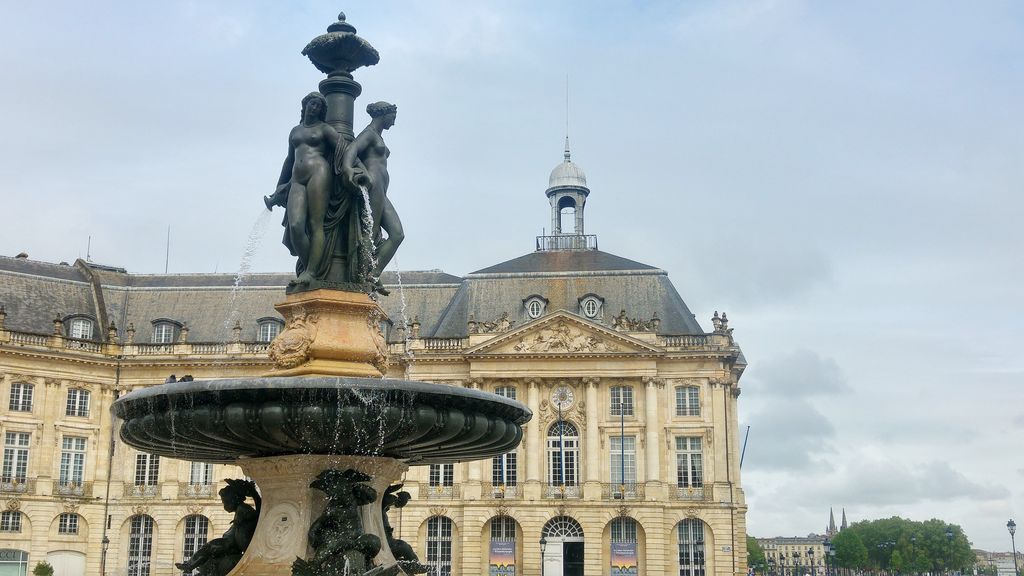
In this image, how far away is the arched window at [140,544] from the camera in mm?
59281

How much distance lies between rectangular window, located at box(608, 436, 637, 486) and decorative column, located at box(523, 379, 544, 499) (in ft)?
11.6

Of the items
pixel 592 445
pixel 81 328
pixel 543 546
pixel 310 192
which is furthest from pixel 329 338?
pixel 81 328

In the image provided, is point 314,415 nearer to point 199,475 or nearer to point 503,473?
point 503,473

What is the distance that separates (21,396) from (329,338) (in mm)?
49723

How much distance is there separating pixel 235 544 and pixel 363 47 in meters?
6.08

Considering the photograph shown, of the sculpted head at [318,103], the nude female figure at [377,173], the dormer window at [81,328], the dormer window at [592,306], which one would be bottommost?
the nude female figure at [377,173]

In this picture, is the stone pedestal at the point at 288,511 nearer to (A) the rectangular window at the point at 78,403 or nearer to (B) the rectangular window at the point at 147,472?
(B) the rectangular window at the point at 147,472

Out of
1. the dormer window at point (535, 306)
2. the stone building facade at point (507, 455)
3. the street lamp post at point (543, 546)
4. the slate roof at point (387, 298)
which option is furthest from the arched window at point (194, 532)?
the dormer window at point (535, 306)

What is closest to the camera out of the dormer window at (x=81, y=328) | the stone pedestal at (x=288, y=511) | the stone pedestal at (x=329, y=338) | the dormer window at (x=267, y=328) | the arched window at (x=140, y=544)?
the stone pedestal at (x=288, y=511)

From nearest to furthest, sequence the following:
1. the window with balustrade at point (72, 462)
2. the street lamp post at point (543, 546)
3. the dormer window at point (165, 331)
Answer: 1. the street lamp post at point (543, 546)
2. the window with balustrade at point (72, 462)
3. the dormer window at point (165, 331)

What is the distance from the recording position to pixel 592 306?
58.8 m

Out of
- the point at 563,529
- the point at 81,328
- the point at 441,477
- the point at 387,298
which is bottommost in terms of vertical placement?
the point at 563,529

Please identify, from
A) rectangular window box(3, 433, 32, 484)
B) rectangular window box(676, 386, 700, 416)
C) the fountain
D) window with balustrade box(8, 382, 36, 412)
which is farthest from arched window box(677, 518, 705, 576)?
the fountain

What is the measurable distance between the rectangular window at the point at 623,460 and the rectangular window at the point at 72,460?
26947 mm
